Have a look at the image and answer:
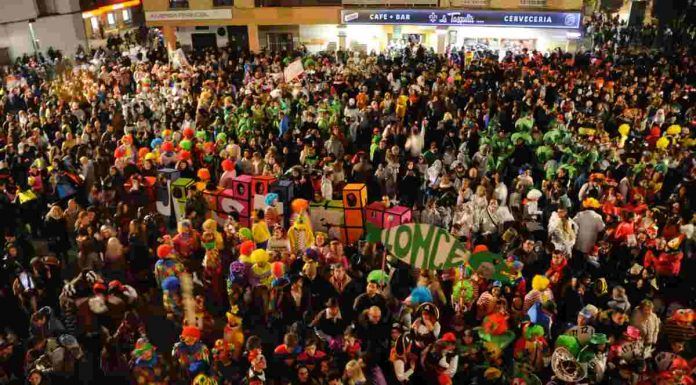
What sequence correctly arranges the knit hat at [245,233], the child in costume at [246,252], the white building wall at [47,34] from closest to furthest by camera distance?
1. the child in costume at [246,252]
2. the knit hat at [245,233]
3. the white building wall at [47,34]

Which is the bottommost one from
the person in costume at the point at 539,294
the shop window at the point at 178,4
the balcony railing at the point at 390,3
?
the person in costume at the point at 539,294

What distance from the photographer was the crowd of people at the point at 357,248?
5977 mm

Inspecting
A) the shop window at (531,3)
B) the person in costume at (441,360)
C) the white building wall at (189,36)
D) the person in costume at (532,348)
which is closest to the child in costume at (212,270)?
the person in costume at (441,360)

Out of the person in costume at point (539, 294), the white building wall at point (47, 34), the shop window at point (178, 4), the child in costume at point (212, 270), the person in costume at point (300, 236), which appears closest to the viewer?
the person in costume at point (539, 294)

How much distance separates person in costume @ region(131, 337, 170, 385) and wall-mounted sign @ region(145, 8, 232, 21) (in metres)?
23.9

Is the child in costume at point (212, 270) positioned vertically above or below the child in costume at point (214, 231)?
below

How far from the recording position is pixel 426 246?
19.7ft

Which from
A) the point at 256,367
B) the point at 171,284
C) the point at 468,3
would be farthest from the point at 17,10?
the point at 256,367

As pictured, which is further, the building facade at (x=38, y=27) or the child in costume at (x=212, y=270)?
the building facade at (x=38, y=27)

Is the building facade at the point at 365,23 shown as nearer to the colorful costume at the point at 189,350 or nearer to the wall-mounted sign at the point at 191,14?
the wall-mounted sign at the point at 191,14

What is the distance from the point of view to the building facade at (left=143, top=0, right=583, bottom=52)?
23.0 meters

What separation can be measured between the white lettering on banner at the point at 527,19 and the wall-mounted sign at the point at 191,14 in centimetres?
1317

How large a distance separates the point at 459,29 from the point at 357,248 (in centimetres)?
1853

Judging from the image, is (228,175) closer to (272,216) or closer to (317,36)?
(272,216)
